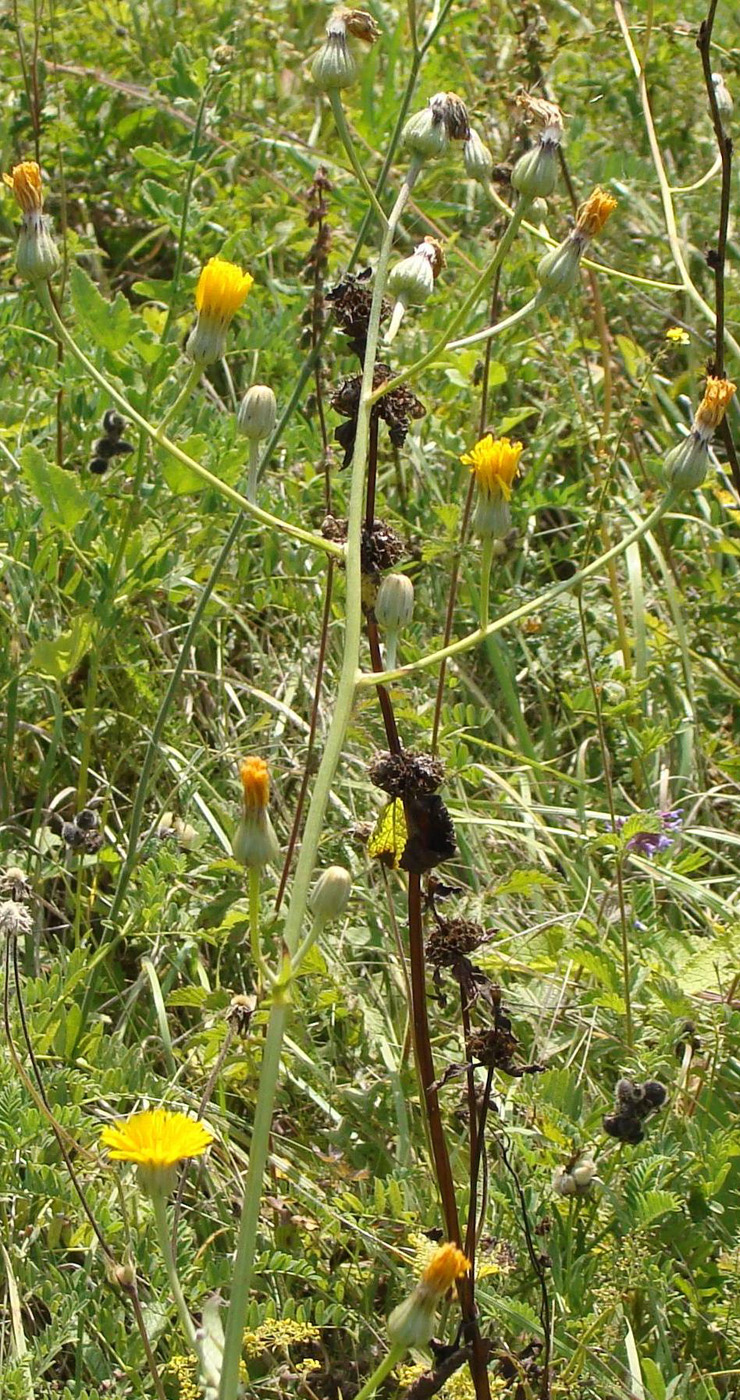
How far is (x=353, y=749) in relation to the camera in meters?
2.65

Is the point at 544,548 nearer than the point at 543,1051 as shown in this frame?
No

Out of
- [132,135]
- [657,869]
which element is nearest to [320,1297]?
[657,869]

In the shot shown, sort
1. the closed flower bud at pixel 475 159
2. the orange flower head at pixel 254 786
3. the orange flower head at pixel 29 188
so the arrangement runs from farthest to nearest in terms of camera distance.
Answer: the closed flower bud at pixel 475 159 → the orange flower head at pixel 29 188 → the orange flower head at pixel 254 786

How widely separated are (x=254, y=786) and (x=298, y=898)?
10 cm

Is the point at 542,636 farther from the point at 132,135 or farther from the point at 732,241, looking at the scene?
the point at 132,135

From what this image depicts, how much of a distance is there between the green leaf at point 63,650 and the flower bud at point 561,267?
101 centimetres

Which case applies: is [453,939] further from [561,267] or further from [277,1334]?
[561,267]

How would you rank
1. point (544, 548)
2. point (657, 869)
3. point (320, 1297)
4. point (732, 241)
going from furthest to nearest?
1. point (732, 241)
2. point (544, 548)
3. point (657, 869)
4. point (320, 1297)

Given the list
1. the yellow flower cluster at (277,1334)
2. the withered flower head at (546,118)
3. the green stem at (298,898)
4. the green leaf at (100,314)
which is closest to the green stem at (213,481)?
the green stem at (298,898)

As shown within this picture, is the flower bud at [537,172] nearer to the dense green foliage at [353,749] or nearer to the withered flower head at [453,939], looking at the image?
the dense green foliage at [353,749]

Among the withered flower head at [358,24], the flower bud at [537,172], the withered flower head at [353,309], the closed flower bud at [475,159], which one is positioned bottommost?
the withered flower head at [353,309]

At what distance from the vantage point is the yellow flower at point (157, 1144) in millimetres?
1213

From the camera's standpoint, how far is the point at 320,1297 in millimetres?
1826

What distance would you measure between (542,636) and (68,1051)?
1337 millimetres
